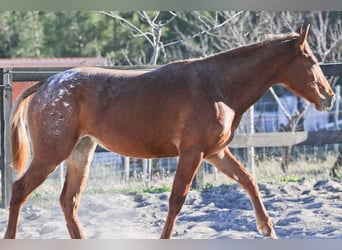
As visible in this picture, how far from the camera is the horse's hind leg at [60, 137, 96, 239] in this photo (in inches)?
232

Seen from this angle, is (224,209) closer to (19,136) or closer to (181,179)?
(181,179)

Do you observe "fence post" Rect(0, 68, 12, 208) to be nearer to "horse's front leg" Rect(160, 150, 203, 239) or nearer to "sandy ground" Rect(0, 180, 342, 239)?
"sandy ground" Rect(0, 180, 342, 239)

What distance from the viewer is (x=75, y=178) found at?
600 cm

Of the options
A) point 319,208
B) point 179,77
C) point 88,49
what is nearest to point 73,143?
point 179,77

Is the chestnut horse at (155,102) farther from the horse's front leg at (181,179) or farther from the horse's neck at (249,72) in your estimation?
the horse's front leg at (181,179)

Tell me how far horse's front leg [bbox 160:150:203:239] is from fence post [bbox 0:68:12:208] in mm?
2559

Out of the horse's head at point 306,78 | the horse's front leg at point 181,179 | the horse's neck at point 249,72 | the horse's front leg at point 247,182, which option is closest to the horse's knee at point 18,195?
the horse's front leg at point 181,179

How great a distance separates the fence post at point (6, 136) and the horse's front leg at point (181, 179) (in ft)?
8.39

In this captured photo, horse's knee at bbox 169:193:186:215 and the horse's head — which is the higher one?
the horse's head

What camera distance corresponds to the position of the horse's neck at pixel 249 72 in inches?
228

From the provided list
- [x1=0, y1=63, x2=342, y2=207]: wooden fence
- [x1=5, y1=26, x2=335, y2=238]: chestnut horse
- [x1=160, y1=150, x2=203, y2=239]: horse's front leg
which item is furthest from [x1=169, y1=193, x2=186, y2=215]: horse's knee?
[x1=0, y1=63, x2=342, y2=207]: wooden fence

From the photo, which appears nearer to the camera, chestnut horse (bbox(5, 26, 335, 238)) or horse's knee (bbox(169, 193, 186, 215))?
horse's knee (bbox(169, 193, 186, 215))

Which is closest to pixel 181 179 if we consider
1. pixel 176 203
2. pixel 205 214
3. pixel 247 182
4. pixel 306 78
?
pixel 176 203

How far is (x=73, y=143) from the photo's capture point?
18.9 feet
